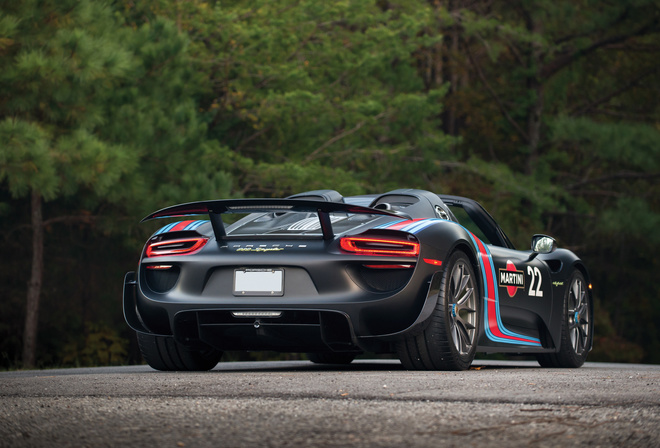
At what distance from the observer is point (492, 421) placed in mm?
3963

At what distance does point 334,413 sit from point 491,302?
131 inches

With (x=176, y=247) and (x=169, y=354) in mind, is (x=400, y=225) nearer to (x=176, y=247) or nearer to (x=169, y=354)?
(x=176, y=247)

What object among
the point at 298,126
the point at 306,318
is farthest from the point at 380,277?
the point at 298,126

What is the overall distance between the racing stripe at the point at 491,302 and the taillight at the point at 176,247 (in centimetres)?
182

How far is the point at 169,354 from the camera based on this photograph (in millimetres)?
7055

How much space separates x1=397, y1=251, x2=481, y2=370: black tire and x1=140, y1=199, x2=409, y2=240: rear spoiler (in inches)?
21.8

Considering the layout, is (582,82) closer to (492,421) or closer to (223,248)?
(223,248)

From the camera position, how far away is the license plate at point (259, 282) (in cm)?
633

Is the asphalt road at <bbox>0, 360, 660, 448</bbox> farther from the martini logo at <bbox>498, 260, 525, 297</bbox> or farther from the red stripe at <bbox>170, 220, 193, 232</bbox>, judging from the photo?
the martini logo at <bbox>498, 260, 525, 297</bbox>

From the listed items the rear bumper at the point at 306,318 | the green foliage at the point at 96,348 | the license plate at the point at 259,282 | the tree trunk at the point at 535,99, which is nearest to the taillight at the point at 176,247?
the rear bumper at the point at 306,318

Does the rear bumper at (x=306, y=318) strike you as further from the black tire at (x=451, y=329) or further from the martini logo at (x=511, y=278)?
the martini logo at (x=511, y=278)

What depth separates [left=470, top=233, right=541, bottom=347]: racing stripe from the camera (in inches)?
282

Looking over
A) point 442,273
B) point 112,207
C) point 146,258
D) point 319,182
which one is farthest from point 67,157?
point 442,273

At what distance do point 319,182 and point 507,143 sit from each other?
1299 centimetres
